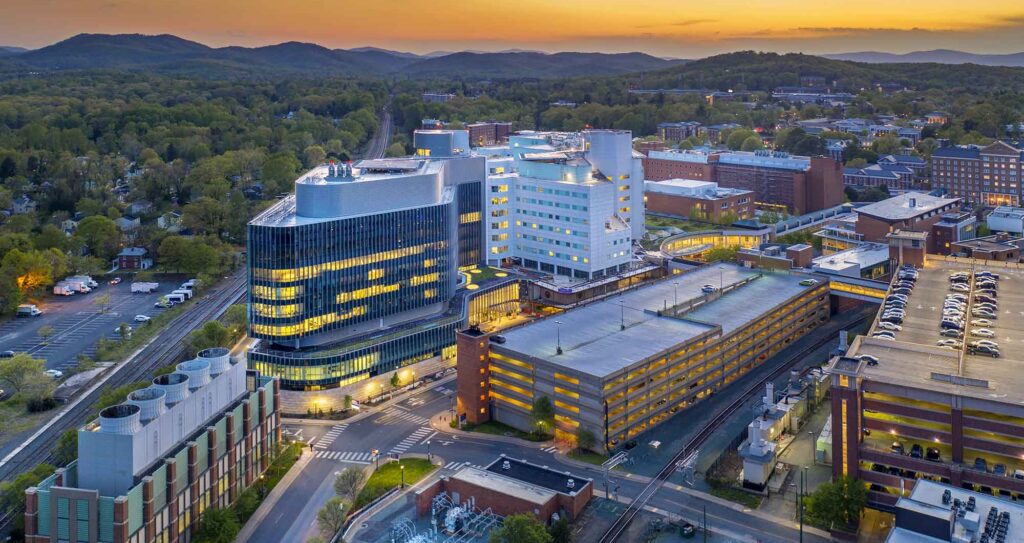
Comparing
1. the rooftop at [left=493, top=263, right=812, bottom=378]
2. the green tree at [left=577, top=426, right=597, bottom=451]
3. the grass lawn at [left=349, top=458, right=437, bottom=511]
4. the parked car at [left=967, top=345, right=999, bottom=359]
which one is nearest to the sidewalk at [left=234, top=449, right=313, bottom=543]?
the grass lawn at [left=349, top=458, right=437, bottom=511]

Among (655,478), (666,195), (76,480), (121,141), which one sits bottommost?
(655,478)

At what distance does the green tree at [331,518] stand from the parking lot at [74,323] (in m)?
39.8

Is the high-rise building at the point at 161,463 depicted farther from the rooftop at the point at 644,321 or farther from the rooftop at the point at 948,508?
the rooftop at the point at 948,508

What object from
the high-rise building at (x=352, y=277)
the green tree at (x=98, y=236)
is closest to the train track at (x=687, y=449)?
the high-rise building at (x=352, y=277)

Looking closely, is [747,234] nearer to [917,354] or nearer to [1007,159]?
[1007,159]

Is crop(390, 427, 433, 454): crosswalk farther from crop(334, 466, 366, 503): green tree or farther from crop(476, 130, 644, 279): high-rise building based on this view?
crop(476, 130, 644, 279): high-rise building

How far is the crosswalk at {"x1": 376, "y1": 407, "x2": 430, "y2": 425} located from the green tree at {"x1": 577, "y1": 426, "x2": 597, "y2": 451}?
12.2 meters

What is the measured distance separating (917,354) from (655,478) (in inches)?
699

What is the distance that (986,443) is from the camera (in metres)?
47.1

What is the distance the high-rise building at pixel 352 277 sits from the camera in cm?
6712

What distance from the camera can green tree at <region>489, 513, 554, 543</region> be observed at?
141 feet

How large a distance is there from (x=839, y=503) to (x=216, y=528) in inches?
1283

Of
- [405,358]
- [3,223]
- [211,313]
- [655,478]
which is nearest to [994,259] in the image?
[655,478]

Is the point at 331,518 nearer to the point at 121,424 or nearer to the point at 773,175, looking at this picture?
the point at 121,424
